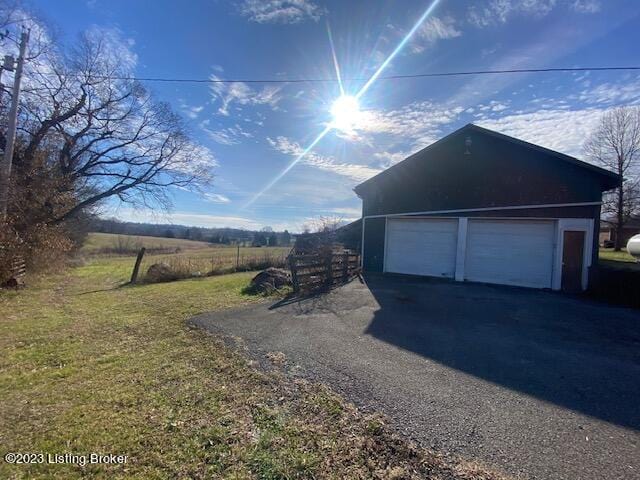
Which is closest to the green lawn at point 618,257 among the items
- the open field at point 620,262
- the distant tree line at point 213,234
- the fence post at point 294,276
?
the open field at point 620,262

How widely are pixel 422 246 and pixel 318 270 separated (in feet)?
16.3

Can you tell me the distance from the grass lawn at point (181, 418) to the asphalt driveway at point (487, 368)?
0.40m

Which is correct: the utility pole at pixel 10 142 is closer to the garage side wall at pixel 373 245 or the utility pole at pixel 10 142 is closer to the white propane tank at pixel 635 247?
the garage side wall at pixel 373 245

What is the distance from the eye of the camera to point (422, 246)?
43.5 feet

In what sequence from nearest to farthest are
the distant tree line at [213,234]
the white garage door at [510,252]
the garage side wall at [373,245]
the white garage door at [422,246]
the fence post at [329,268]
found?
the white garage door at [510,252] → the fence post at [329,268] → the white garage door at [422,246] → the garage side wall at [373,245] → the distant tree line at [213,234]

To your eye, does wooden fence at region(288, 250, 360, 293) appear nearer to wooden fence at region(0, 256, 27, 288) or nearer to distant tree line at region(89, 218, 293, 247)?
wooden fence at region(0, 256, 27, 288)

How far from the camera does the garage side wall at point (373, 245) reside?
1430 cm

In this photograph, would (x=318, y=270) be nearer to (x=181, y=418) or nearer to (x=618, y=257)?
(x=181, y=418)

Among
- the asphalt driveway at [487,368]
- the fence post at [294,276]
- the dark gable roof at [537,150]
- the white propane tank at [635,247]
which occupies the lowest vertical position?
the asphalt driveway at [487,368]

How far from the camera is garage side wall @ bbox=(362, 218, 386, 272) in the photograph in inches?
563

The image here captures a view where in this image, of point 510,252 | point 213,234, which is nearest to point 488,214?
point 510,252

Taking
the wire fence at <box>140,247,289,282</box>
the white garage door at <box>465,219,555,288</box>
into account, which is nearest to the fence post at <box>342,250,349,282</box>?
the white garage door at <box>465,219,555,288</box>

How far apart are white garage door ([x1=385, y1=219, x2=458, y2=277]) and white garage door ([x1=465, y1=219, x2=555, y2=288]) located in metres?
0.70

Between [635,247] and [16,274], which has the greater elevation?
[635,247]
